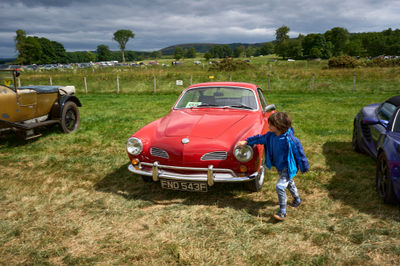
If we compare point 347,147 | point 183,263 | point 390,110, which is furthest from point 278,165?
point 347,147

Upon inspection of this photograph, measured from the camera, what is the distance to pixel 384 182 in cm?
392

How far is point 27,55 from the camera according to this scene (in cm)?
9000

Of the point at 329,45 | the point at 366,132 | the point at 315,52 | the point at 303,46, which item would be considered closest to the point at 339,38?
the point at 329,45

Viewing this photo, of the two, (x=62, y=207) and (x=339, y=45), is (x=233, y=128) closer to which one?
(x=62, y=207)

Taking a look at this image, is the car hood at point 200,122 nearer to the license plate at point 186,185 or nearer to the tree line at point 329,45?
the license plate at point 186,185

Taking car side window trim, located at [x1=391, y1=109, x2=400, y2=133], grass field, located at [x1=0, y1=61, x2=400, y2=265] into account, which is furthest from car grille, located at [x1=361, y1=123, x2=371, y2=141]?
car side window trim, located at [x1=391, y1=109, x2=400, y2=133]

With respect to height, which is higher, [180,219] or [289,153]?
[289,153]

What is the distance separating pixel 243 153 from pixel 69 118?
6630 mm

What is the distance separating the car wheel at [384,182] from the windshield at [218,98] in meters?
2.07

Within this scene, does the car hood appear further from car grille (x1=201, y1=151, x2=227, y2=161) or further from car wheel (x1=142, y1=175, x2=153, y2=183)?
car wheel (x1=142, y1=175, x2=153, y2=183)

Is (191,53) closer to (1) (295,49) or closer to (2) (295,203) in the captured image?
(1) (295,49)

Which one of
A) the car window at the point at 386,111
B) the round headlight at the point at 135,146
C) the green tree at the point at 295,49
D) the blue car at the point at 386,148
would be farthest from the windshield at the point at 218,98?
the green tree at the point at 295,49

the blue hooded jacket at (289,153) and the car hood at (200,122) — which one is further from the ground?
the car hood at (200,122)

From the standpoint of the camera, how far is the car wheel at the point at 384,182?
144 inches
